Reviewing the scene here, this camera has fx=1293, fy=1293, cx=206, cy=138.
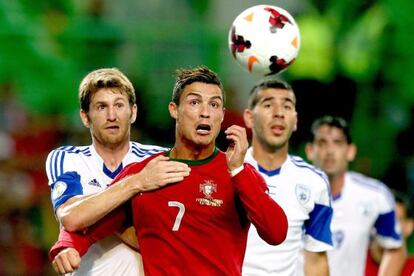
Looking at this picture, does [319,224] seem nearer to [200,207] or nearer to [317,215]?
[317,215]

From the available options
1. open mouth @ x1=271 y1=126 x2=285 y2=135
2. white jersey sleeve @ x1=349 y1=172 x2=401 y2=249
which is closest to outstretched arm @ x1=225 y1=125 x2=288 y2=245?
open mouth @ x1=271 y1=126 x2=285 y2=135

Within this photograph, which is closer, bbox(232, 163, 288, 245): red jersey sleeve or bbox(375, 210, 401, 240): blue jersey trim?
bbox(232, 163, 288, 245): red jersey sleeve

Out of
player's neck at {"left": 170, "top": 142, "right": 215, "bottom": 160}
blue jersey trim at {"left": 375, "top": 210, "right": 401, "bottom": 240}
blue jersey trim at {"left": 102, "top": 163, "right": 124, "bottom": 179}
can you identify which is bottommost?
blue jersey trim at {"left": 375, "top": 210, "right": 401, "bottom": 240}

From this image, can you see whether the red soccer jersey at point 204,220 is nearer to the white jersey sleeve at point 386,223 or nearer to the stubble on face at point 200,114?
the stubble on face at point 200,114

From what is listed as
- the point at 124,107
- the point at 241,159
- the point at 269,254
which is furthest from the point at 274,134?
the point at 241,159

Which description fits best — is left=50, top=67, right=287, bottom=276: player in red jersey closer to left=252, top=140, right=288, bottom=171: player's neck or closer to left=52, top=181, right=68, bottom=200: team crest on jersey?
left=52, top=181, right=68, bottom=200: team crest on jersey

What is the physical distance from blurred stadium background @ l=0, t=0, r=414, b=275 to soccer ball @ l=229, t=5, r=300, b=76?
4.09 m

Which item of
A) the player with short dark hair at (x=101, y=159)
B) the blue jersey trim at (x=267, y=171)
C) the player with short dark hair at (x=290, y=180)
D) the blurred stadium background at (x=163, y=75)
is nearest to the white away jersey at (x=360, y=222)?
the player with short dark hair at (x=290, y=180)

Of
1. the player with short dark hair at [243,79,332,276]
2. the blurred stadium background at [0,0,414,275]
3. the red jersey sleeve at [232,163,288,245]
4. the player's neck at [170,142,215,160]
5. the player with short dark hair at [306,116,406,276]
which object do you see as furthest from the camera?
the blurred stadium background at [0,0,414,275]

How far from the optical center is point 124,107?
23.7ft

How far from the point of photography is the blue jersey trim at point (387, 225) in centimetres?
1002

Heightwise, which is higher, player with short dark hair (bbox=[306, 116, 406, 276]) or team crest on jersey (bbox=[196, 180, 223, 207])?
team crest on jersey (bbox=[196, 180, 223, 207])

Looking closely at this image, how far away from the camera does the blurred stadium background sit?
1251 cm

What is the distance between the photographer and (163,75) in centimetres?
1269
